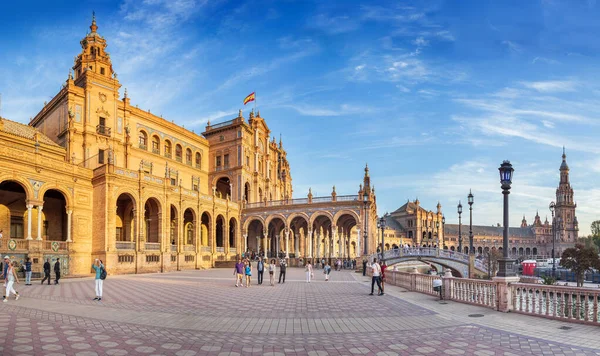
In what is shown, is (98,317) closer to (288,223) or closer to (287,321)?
(287,321)

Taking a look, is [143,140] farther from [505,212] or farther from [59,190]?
[505,212]

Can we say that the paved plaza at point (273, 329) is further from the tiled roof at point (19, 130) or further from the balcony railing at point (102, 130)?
the balcony railing at point (102, 130)

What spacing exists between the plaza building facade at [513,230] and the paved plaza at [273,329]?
4687 inches

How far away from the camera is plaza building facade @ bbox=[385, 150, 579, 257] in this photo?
131m

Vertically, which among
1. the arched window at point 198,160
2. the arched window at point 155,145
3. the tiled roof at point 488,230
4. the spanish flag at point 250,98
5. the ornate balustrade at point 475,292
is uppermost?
the spanish flag at point 250,98

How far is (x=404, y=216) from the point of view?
133625mm

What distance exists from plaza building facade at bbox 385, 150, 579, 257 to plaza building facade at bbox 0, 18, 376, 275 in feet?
267

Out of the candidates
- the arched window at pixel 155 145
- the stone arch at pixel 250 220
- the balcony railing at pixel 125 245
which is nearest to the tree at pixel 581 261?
the stone arch at pixel 250 220

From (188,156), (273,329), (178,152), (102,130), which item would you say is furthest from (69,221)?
(273,329)

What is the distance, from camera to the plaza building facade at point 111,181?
107 feet

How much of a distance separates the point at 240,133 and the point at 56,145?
987 inches

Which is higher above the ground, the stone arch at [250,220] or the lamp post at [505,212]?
the lamp post at [505,212]

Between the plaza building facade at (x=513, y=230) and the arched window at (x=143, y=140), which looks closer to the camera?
the arched window at (x=143, y=140)

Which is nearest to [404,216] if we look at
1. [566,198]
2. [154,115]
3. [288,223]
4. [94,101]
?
[566,198]
